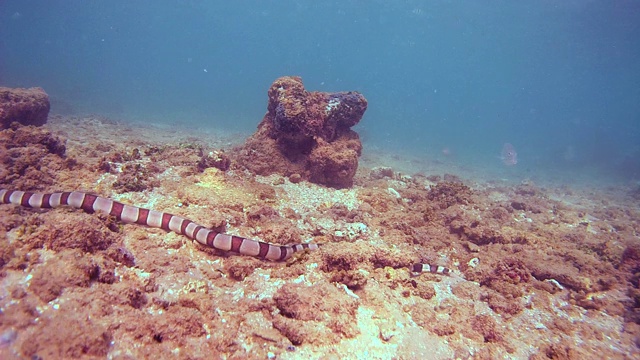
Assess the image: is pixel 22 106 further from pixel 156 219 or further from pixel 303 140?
pixel 303 140

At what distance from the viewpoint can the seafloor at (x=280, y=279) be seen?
3.13m

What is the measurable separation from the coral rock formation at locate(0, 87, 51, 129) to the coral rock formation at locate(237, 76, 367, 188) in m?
7.05

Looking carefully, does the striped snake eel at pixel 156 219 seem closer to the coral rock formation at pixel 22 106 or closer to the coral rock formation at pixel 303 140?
the coral rock formation at pixel 303 140

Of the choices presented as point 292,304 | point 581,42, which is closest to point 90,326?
point 292,304

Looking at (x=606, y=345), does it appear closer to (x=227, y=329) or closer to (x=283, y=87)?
(x=227, y=329)

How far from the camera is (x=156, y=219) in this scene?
5.11 metres

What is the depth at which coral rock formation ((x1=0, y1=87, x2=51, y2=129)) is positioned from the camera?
9000 mm

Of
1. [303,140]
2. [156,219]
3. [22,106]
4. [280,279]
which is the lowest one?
[280,279]

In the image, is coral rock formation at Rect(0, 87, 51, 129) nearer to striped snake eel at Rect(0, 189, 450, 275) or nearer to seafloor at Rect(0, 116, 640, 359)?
seafloor at Rect(0, 116, 640, 359)

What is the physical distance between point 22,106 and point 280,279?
11.0 metres

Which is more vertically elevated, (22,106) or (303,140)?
(303,140)

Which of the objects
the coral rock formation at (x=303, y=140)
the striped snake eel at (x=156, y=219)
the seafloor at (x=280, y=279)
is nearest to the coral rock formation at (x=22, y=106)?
the seafloor at (x=280, y=279)

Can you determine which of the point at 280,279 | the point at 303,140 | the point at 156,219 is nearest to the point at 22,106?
the point at 156,219

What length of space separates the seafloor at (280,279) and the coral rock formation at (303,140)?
94 centimetres
